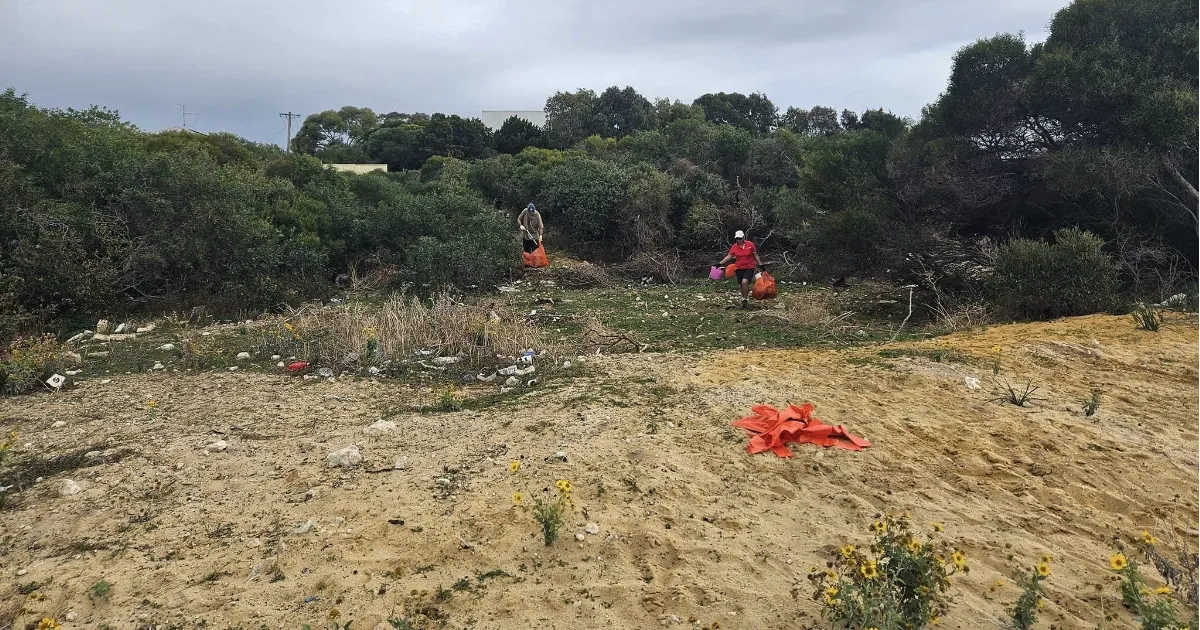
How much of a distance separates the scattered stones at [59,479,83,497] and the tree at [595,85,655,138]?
3345 cm

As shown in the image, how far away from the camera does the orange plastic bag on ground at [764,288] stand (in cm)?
1006

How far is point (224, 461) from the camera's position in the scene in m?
4.20

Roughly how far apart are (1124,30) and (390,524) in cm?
1053

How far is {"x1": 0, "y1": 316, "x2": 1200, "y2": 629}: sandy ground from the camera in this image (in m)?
2.88

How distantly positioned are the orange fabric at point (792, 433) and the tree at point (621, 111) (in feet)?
107

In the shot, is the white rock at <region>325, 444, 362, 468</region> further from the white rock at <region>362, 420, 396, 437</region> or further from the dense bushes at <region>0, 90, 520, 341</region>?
the dense bushes at <region>0, 90, 520, 341</region>

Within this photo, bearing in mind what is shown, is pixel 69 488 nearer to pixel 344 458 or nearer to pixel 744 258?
pixel 344 458

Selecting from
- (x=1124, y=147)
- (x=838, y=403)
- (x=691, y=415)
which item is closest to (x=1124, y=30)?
(x=1124, y=147)

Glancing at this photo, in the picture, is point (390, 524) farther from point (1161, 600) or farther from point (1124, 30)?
point (1124, 30)

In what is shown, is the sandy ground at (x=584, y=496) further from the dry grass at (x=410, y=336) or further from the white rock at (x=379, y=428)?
the dry grass at (x=410, y=336)

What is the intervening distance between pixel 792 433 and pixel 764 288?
602 centimetres

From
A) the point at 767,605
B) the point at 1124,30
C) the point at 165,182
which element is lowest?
the point at 767,605

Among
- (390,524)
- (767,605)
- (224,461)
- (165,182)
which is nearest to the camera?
(767,605)

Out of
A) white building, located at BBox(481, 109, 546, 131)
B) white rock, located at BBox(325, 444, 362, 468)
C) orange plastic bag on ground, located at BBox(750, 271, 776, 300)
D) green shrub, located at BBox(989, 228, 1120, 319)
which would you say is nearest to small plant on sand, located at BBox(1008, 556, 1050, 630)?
white rock, located at BBox(325, 444, 362, 468)
